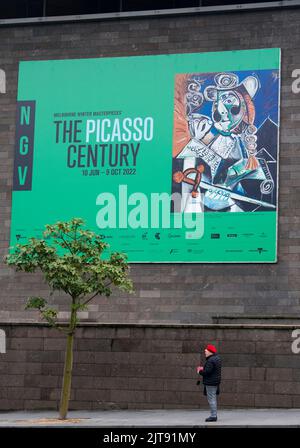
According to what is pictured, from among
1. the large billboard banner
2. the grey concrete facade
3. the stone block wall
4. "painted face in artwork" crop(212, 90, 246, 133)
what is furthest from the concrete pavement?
"painted face in artwork" crop(212, 90, 246, 133)

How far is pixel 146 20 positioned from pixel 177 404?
13.8 metres

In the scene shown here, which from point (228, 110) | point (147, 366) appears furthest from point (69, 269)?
point (228, 110)

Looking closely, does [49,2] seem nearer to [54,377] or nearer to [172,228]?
[172,228]

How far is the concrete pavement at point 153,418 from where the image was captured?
64.6 feet

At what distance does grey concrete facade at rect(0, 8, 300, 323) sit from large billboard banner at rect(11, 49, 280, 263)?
0.35 meters

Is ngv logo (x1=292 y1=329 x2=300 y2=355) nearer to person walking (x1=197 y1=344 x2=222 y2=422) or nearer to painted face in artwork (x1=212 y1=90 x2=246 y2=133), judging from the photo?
person walking (x1=197 y1=344 x2=222 y2=422)

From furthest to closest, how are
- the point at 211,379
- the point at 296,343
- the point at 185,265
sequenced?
the point at 185,265, the point at 296,343, the point at 211,379

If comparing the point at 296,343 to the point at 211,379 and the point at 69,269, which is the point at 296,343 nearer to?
the point at 211,379

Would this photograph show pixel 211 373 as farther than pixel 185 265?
→ No

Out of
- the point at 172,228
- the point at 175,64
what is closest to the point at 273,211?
the point at 172,228

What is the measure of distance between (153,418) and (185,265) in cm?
883

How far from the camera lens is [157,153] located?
100ft

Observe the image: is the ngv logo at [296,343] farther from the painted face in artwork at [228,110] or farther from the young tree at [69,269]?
the painted face in artwork at [228,110]

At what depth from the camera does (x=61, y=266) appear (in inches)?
863
